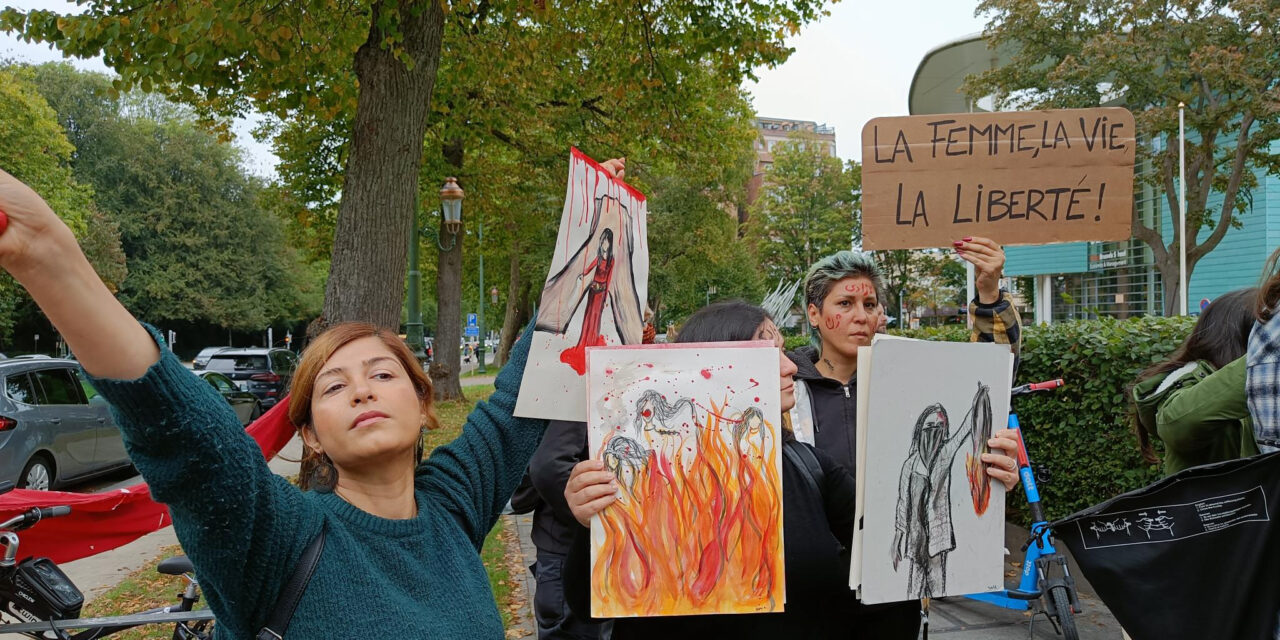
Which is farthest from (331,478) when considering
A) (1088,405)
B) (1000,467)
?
(1088,405)

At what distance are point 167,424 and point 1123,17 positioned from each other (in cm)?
2079

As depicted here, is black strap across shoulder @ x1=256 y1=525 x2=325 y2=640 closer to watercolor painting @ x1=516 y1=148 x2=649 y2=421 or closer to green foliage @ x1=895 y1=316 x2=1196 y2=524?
watercolor painting @ x1=516 y1=148 x2=649 y2=421

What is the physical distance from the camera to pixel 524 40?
11.2 meters

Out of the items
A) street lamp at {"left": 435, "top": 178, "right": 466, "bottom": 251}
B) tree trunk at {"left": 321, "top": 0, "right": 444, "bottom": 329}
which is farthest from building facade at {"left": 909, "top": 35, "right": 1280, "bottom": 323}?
tree trunk at {"left": 321, "top": 0, "right": 444, "bottom": 329}

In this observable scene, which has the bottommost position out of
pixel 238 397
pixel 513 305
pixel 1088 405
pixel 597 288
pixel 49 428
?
pixel 238 397

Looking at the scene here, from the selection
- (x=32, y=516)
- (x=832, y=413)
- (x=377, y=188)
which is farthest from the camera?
(x=377, y=188)

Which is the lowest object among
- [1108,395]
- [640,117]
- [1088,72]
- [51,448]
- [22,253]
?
[51,448]

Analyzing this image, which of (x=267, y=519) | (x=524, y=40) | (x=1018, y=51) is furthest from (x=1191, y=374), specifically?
(x=1018, y=51)

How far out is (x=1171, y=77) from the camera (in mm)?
17109

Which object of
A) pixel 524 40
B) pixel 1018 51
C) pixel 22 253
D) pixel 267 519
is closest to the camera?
pixel 22 253

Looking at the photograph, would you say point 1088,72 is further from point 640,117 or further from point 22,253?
point 22,253

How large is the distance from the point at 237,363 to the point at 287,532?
18793 millimetres

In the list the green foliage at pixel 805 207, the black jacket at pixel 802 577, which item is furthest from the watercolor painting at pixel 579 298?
the green foliage at pixel 805 207

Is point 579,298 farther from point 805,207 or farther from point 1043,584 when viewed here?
point 805,207
